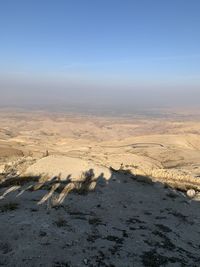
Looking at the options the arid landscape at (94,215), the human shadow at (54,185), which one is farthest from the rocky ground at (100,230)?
the human shadow at (54,185)

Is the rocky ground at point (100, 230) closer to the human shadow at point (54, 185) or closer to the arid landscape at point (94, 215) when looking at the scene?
the arid landscape at point (94, 215)

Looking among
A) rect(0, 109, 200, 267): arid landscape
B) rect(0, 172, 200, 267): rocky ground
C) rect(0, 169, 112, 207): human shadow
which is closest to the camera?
rect(0, 172, 200, 267): rocky ground

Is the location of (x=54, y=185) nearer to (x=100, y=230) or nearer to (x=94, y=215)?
(x=94, y=215)

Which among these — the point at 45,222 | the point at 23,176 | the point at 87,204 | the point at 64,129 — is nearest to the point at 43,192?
the point at 87,204

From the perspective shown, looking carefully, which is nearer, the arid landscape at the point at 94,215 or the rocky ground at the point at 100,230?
the rocky ground at the point at 100,230

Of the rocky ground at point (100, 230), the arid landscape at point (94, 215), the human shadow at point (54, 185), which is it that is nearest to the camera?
the rocky ground at point (100, 230)

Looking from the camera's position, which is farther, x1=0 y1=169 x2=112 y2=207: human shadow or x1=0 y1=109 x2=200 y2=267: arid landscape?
x1=0 y1=169 x2=112 y2=207: human shadow

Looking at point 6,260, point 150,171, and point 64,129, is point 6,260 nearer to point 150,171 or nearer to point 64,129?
point 150,171

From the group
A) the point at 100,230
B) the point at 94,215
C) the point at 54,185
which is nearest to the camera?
the point at 100,230

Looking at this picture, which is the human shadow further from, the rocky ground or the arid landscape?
the rocky ground

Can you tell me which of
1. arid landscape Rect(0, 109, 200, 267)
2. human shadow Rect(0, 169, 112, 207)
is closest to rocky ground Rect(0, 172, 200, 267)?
arid landscape Rect(0, 109, 200, 267)

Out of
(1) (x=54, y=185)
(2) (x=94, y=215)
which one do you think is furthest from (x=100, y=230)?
(1) (x=54, y=185)

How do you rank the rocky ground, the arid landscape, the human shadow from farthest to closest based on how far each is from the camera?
the human shadow → the arid landscape → the rocky ground
